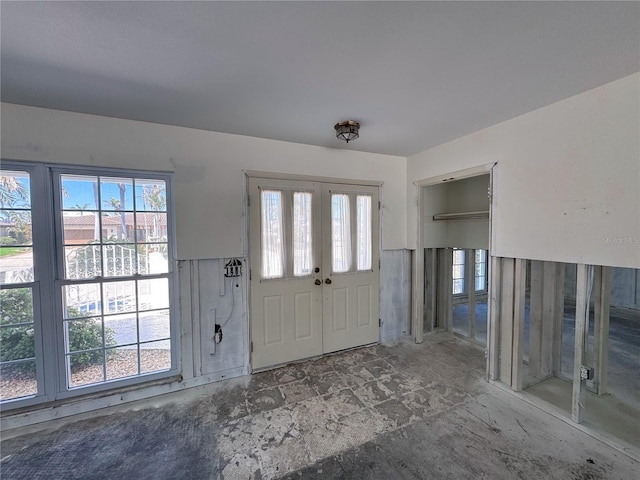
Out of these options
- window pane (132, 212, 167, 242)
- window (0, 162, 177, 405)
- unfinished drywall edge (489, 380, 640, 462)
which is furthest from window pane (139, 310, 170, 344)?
unfinished drywall edge (489, 380, 640, 462)

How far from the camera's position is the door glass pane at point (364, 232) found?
3.47m

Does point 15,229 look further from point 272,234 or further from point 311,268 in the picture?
point 311,268

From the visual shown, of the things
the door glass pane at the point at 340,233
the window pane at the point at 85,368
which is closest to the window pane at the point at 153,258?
the window pane at the point at 85,368

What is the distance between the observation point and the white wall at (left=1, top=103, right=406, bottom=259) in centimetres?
216

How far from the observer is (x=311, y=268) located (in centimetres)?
321

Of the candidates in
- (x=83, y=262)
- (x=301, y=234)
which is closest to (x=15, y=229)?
(x=83, y=262)

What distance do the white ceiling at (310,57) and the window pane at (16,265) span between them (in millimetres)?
1198

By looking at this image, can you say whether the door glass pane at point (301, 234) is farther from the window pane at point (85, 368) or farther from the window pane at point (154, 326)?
the window pane at point (85, 368)

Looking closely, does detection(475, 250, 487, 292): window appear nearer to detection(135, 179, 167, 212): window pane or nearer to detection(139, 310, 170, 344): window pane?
detection(139, 310, 170, 344): window pane

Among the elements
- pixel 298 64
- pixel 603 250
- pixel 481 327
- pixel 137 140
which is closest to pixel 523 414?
pixel 603 250

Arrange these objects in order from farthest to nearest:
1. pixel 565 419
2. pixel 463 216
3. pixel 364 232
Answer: pixel 463 216 < pixel 364 232 < pixel 565 419

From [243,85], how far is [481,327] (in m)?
4.60

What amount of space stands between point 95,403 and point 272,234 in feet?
7.26

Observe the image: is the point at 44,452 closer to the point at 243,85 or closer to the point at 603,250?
the point at 243,85
